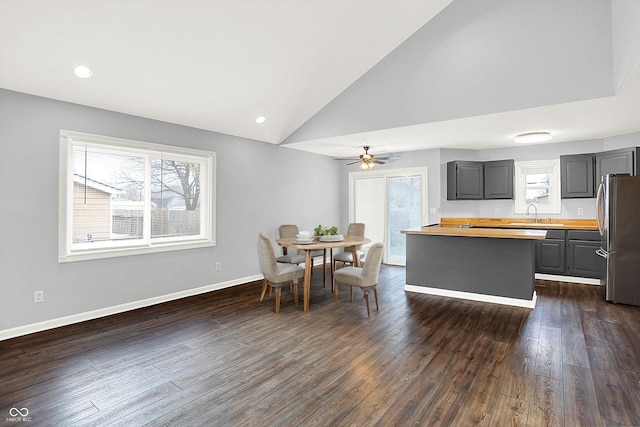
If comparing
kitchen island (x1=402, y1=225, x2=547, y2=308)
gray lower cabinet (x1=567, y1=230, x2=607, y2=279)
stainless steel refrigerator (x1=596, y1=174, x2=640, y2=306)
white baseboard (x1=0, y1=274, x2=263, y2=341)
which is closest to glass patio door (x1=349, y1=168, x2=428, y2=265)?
kitchen island (x1=402, y1=225, x2=547, y2=308)

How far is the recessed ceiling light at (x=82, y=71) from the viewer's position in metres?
3.17

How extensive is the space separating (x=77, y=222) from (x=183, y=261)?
1.36m

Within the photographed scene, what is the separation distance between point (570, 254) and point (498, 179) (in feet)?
5.55

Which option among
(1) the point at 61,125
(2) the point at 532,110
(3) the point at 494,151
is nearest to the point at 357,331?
(2) the point at 532,110

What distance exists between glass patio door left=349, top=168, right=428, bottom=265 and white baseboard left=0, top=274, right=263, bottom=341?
3296 mm

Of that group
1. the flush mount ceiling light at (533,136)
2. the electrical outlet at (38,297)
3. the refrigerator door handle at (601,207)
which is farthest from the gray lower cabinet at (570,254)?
the electrical outlet at (38,297)

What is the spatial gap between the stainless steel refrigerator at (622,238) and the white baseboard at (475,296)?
3.08ft

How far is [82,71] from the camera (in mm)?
3203

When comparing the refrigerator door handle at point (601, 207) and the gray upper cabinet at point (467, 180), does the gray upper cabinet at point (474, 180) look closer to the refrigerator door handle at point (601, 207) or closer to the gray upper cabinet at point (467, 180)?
the gray upper cabinet at point (467, 180)

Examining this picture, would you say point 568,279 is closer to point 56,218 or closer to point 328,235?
point 328,235

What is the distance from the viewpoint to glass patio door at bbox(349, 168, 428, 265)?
22.0ft

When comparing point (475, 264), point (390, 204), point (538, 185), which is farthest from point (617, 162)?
point (390, 204)

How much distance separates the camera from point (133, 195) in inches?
166

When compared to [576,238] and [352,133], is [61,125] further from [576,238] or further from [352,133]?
[576,238]
